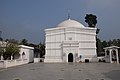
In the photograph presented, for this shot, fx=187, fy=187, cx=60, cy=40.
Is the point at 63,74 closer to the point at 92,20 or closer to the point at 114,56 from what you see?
the point at 114,56

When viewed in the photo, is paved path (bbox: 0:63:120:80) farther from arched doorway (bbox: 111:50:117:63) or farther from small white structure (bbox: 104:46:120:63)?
arched doorway (bbox: 111:50:117:63)

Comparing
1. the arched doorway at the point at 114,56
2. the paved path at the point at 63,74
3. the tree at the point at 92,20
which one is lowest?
the paved path at the point at 63,74

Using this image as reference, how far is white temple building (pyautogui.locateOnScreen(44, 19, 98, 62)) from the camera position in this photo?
146ft

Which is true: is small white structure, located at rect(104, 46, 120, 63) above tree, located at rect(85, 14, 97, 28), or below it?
below

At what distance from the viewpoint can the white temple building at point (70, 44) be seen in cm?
4459

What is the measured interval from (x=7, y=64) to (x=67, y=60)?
18.3 meters

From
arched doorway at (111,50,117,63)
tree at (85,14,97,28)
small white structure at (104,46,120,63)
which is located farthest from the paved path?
tree at (85,14,97,28)

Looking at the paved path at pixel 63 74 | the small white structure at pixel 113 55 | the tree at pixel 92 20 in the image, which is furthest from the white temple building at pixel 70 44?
the paved path at pixel 63 74

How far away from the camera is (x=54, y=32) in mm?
47656

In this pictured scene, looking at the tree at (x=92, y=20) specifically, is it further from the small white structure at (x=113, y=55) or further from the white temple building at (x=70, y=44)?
the small white structure at (x=113, y=55)

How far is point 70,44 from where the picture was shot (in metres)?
44.7

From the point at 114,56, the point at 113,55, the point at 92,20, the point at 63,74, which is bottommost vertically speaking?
the point at 63,74

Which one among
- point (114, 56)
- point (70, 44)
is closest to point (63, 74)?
point (70, 44)

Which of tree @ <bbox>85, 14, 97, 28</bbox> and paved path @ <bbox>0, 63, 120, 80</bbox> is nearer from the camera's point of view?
paved path @ <bbox>0, 63, 120, 80</bbox>
